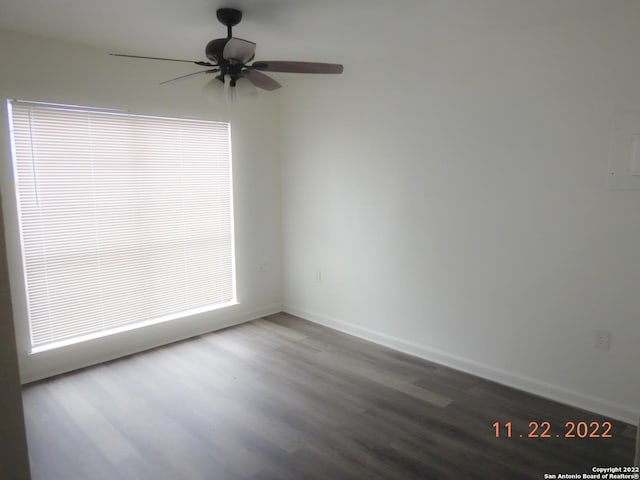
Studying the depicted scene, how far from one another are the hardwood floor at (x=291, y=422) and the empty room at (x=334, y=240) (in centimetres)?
2

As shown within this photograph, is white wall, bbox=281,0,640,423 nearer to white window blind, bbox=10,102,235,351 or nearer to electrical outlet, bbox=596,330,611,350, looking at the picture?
electrical outlet, bbox=596,330,611,350

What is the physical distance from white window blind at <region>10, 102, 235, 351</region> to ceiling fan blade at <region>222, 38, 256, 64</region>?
→ 161 cm

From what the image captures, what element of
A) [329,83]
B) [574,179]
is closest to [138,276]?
[329,83]

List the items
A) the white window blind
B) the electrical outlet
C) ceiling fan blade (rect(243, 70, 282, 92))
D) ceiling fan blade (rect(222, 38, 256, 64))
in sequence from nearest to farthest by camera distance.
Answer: ceiling fan blade (rect(222, 38, 256, 64)) → ceiling fan blade (rect(243, 70, 282, 92)) → the electrical outlet → the white window blind

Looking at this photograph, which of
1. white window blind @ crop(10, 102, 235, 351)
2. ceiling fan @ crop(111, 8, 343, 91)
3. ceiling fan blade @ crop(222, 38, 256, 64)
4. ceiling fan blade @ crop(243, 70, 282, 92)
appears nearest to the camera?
ceiling fan blade @ crop(222, 38, 256, 64)

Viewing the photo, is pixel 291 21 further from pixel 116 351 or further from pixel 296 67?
pixel 116 351

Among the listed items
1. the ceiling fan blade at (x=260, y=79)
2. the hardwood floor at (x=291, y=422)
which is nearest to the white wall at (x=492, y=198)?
the hardwood floor at (x=291, y=422)

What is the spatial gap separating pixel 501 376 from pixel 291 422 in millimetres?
1604

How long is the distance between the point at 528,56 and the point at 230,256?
3.11m

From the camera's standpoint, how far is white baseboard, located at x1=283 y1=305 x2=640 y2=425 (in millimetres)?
2668

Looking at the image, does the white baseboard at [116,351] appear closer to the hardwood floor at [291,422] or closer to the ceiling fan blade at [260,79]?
the hardwood floor at [291,422]

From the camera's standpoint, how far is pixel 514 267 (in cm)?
302

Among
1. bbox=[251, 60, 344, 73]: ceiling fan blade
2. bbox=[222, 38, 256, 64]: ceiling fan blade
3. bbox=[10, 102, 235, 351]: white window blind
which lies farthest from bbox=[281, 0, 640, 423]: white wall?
bbox=[10, 102, 235, 351]: white window blind

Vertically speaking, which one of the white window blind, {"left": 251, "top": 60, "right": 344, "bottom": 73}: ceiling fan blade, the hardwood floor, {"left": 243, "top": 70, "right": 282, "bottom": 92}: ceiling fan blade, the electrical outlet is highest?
{"left": 251, "top": 60, "right": 344, "bottom": 73}: ceiling fan blade
